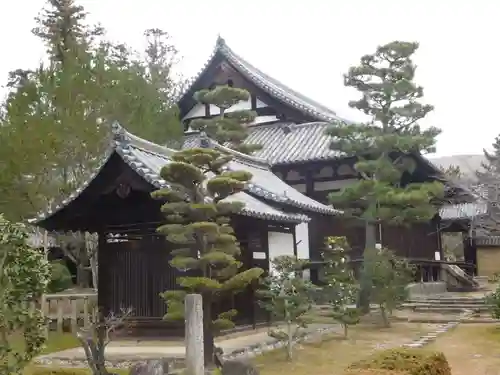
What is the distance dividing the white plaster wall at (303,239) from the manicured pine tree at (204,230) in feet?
37.7

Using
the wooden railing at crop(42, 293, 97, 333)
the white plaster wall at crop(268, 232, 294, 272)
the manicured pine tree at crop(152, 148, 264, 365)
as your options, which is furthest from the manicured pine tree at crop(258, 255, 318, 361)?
the wooden railing at crop(42, 293, 97, 333)

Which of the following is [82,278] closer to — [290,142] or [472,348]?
[290,142]

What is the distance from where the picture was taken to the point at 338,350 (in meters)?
13.5

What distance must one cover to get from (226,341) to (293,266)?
249 centimetres

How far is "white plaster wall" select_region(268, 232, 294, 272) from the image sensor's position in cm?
1741

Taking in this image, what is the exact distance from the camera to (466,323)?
18391mm

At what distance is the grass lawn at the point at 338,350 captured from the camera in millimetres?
11359

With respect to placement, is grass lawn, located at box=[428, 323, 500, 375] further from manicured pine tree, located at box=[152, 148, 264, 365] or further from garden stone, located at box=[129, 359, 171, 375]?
garden stone, located at box=[129, 359, 171, 375]

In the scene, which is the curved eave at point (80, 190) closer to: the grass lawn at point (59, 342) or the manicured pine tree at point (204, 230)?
the grass lawn at point (59, 342)

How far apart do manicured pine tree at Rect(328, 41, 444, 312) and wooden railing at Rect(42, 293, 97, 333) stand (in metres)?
8.31

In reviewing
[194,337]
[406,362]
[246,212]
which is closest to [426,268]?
[246,212]

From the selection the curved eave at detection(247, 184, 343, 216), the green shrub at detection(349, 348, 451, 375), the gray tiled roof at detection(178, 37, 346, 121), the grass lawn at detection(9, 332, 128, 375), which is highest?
the gray tiled roof at detection(178, 37, 346, 121)

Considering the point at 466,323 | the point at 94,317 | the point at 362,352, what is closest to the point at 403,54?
the point at 466,323

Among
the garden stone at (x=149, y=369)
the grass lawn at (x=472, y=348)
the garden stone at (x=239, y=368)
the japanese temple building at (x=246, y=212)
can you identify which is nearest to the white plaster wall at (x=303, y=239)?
the japanese temple building at (x=246, y=212)
